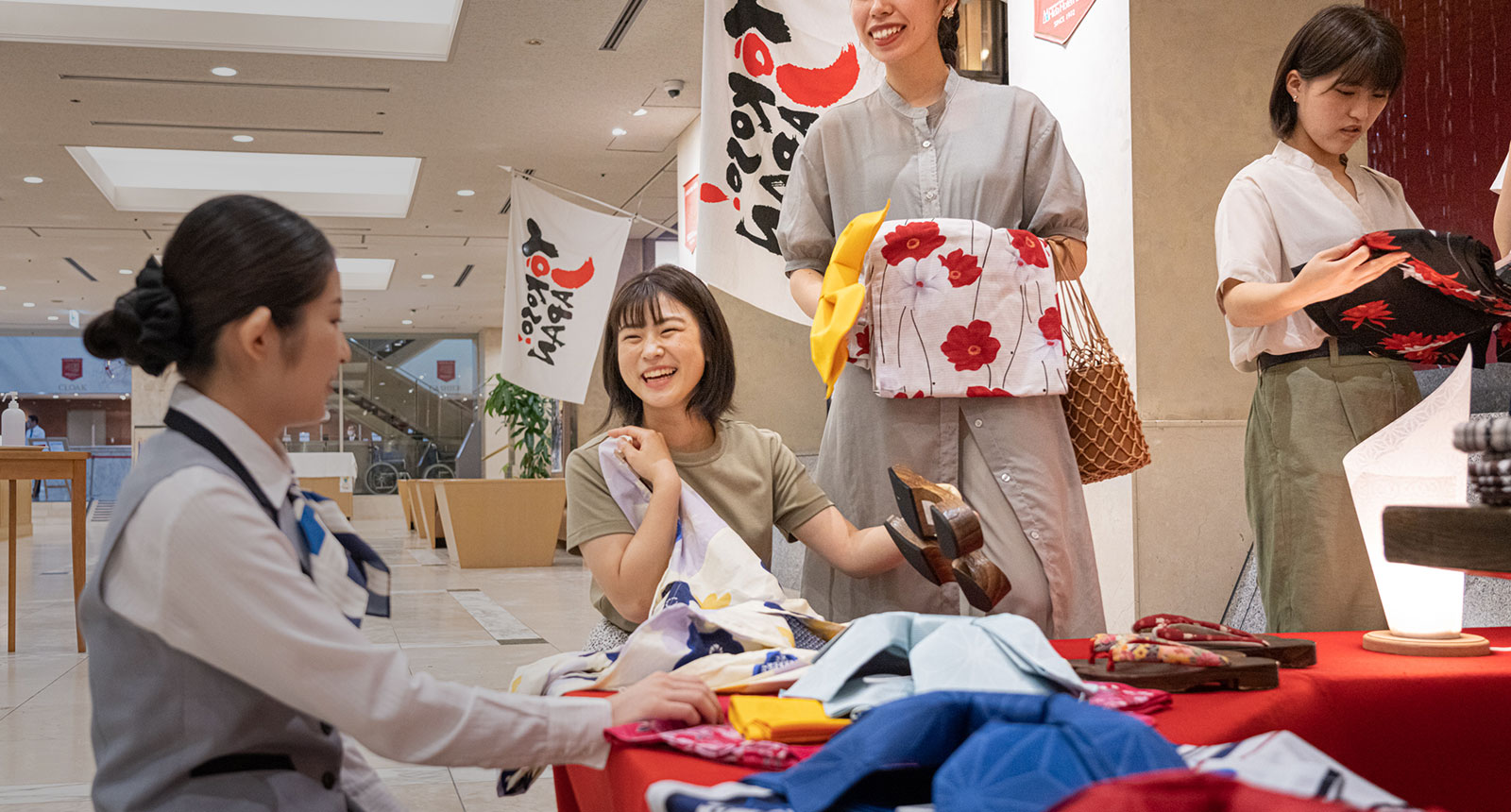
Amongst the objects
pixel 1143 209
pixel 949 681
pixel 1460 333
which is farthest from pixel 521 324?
pixel 949 681

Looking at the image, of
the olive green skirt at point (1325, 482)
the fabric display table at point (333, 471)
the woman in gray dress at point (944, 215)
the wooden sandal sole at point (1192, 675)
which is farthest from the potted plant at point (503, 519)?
the fabric display table at point (333, 471)

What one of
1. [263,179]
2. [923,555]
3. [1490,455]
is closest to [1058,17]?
[923,555]

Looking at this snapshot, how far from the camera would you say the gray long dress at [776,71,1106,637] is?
1.80 metres

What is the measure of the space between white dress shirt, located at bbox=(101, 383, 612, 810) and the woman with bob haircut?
72 cm

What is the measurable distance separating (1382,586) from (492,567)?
317 inches

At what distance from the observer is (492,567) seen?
8977 millimetres

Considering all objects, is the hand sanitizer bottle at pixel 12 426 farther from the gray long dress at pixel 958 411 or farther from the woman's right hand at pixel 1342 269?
the woman's right hand at pixel 1342 269

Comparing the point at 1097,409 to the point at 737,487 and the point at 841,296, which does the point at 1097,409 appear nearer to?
the point at 841,296

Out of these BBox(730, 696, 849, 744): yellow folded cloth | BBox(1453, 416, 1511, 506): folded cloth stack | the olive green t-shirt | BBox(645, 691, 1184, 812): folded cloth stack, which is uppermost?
BBox(1453, 416, 1511, 506): folded cloth stack

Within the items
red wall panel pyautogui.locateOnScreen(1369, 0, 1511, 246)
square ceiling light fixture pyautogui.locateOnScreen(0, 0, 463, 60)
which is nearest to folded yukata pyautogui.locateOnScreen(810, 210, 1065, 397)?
red wall panel pyautogui.locateOnScreen(1369, 0, 1511, 246)

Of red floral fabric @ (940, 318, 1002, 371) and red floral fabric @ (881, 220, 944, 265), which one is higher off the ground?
red floral fabric @ (881, 220, 944, 265)

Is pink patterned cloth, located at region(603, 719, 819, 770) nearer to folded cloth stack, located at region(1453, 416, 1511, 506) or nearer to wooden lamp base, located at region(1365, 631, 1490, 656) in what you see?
folded cloth stack, located at region(1453, 416, 1511, 506)

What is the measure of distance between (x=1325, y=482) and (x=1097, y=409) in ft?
1.56

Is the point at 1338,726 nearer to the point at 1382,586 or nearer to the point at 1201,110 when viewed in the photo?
the point at 1382,586
